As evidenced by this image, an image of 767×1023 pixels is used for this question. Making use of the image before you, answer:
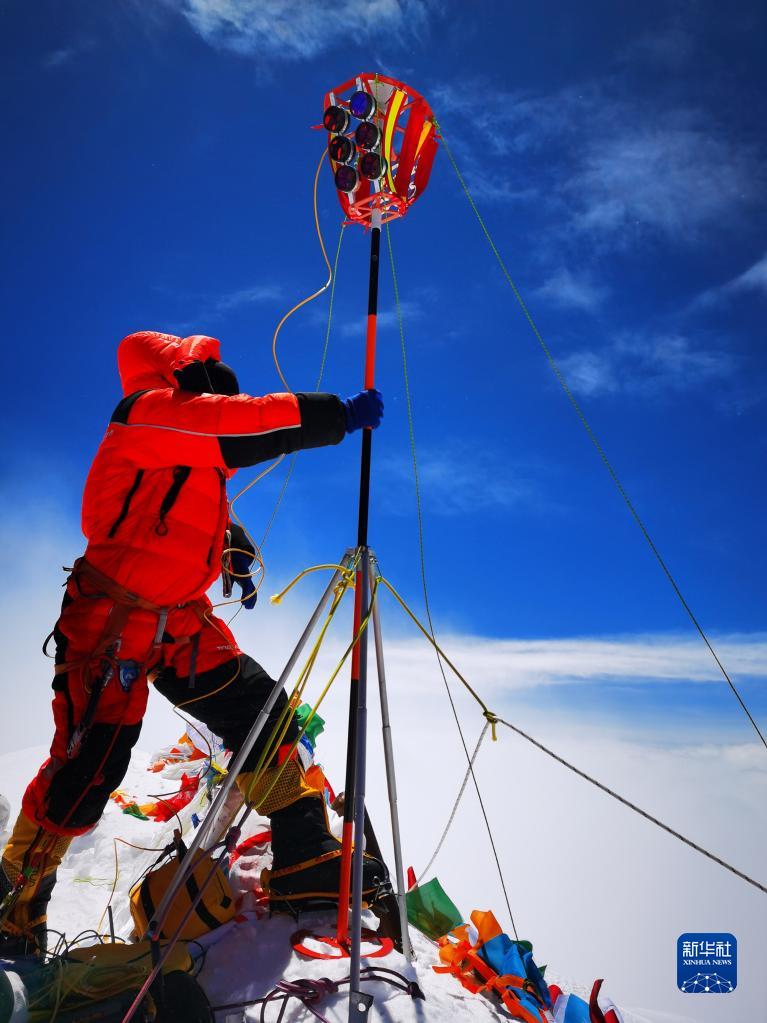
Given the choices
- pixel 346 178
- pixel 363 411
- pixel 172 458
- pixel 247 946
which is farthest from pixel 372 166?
pixel 247 946

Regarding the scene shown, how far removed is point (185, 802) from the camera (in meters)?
5.79

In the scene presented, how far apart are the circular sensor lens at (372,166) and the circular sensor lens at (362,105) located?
27 cm

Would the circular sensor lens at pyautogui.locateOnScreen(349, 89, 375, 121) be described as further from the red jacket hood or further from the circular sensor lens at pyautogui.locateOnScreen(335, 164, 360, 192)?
the red jacket hood

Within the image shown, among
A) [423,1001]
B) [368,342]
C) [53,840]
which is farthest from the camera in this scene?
[368,342]

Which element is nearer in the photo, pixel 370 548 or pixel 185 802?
pixel 370 548

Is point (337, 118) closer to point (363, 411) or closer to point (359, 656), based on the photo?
point (363, 411)

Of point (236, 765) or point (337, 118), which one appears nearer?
point (236, 765)

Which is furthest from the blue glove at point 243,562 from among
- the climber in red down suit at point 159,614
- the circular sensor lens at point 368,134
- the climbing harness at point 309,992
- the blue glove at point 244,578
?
the circular sensor lens at point 368,134

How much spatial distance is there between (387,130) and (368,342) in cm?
135

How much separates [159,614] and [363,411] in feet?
5.12

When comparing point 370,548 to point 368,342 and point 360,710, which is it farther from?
point 368,342

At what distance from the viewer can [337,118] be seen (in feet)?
11.9

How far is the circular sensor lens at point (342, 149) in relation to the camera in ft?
11.8

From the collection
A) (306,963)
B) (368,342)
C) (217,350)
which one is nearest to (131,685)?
(306,963)
